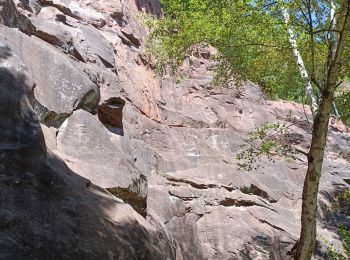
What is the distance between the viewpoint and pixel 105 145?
12414 millimetres

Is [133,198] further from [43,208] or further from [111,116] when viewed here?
[43,208]

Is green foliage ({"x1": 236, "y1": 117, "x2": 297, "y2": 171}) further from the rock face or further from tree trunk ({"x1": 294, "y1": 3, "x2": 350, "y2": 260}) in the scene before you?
tree trunk ({"x1": 294, "y1": 3, "x2": 350, "y2": 260})

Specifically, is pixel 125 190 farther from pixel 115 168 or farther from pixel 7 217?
pixel 7 217

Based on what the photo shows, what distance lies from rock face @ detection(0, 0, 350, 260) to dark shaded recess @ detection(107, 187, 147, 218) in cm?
4

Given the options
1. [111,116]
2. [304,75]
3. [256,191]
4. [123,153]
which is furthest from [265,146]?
[256,191]

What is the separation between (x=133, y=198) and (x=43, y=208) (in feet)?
18.9

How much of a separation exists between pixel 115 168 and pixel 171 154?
23.6ft

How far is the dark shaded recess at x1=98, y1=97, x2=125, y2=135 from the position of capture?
14.0m

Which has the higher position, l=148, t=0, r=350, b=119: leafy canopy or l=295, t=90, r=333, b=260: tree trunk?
l=148, t=0, r=350, b=119: leafy canopy

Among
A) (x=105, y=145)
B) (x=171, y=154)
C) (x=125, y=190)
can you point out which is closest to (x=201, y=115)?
(x=171, y=154)

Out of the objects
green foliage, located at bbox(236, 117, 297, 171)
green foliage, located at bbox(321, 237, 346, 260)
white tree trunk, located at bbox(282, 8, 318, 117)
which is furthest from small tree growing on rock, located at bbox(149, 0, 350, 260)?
green foliage, located at bbox(321, 237, 346, 260)

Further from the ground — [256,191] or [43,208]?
[43,208]

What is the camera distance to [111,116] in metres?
14.2

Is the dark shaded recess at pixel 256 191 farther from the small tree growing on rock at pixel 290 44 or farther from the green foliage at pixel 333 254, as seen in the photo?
the small tree growing on rock at pixel 290 44
